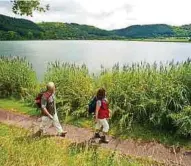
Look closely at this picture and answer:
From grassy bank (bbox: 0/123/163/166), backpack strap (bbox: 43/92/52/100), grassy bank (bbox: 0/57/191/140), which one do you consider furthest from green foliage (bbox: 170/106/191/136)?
backpack strap (bbox: 43/92/52/100)

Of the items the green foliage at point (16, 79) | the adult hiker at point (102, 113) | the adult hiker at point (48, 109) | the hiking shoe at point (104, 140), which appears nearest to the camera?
the adult hiker at point (102, 113)

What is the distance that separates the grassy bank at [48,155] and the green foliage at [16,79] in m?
7.00

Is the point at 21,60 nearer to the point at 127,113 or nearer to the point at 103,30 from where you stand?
the point at 127,113

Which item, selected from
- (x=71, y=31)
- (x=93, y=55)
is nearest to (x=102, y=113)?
(x=93, y=55)

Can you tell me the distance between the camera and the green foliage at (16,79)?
16.8 m

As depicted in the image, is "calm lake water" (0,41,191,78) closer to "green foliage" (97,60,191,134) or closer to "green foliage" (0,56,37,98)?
"green foliage" (0,56,37,98)

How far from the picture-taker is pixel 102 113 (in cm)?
1032

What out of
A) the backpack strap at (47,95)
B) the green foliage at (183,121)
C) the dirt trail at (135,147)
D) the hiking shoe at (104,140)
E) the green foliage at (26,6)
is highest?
the green foliage at (26,6)

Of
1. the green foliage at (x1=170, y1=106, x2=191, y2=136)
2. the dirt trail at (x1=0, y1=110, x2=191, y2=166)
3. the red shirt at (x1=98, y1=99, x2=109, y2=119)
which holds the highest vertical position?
the red shirt at (x1=98, y1=99, x2=109, y2=119)

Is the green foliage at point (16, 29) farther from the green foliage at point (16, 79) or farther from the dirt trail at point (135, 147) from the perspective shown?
the dirt trail at point (135, 147)

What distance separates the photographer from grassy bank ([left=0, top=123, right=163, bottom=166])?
665 cm

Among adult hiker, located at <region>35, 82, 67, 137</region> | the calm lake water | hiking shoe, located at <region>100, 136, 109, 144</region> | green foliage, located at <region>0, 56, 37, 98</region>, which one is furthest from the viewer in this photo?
the calm lake water

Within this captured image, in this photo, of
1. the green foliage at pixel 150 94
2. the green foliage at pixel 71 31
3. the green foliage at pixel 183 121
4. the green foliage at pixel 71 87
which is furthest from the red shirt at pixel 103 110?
the green foliage at pixel 71 31

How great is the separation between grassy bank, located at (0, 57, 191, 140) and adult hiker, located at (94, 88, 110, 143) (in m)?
1.13
